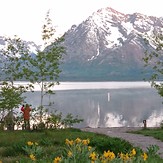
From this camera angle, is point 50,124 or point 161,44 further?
point 161,44

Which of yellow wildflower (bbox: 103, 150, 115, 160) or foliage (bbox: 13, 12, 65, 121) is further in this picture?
foliage (bbox: 13, 12, 65, 121)

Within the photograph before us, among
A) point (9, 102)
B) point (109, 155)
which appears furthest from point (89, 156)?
point (9, 102)

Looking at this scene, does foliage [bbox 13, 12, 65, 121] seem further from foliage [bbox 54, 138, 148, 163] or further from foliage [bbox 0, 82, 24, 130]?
foliage [bbox 54, 138, 148, 163]

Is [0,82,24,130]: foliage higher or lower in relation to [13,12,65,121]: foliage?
lower

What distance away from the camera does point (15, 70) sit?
37781mm

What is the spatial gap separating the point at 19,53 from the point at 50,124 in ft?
28.6

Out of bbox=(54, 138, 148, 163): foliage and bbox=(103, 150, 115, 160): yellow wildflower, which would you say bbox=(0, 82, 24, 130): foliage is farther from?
bbox=(103, 150, 115, 160): yellow wildflower

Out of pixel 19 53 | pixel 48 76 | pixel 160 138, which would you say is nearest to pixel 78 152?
pixel 160 138

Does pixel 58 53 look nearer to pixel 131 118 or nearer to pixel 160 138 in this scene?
pixel 160 138

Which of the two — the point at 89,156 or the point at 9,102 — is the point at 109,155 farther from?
the point at 9,102

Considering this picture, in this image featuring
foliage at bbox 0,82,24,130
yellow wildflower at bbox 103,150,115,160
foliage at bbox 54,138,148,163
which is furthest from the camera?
foliage at bbox 0,82,24,130

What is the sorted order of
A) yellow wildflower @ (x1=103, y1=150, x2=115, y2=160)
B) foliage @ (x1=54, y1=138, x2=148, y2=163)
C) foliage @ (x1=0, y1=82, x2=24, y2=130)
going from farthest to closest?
foliage @ (x1=0, y1=82, x2=24, y2=130)
foliage @ (x1=54, y1=138, x2=148, y2=163)
yellow wildflower @ (x1=103, y1=150, x2=115, y2=160)

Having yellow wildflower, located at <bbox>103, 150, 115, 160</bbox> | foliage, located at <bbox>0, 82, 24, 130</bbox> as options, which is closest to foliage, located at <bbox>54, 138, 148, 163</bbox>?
yellow wildflower, located at <bbox>103, 150, 115, 160</bbox>

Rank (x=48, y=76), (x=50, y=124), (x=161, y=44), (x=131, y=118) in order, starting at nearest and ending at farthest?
(x=50, y=124), (x=48, y=76), (x=161, y=44), (x=131, y=118)
